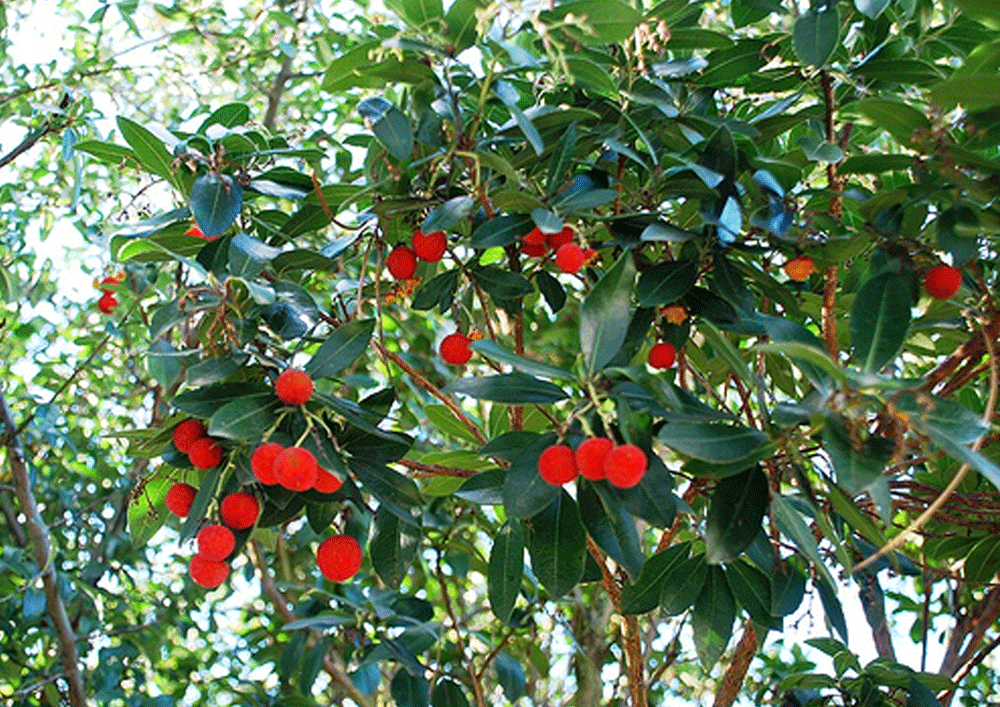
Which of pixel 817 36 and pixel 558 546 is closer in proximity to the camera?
pixel 558 546

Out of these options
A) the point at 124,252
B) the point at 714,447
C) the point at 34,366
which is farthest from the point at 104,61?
the point at 714,447

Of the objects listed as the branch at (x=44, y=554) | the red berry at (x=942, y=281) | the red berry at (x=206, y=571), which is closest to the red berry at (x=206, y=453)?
the red berry at (x=206, y=571)

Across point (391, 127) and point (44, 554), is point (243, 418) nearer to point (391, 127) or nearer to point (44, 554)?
point (391, 127)

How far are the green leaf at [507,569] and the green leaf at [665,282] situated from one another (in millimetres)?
392

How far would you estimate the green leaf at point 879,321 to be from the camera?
131 cm

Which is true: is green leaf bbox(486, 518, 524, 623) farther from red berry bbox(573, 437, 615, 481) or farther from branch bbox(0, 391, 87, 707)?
branch bbox(0, 391, 87, 707)

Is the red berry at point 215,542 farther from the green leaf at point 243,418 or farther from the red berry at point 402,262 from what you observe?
the red berry at point 402,262

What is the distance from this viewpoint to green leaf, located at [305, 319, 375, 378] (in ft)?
4.81

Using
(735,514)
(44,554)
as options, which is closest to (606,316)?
(735,514)

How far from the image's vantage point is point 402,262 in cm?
168

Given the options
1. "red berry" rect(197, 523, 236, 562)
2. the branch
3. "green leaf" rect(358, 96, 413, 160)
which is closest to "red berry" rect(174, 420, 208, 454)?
"red berry" rect(197, 523, 236, 562)

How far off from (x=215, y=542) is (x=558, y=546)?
17.7 inches

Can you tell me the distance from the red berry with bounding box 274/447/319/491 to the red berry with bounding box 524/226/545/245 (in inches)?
19.8

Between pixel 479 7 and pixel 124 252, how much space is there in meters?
0.64
